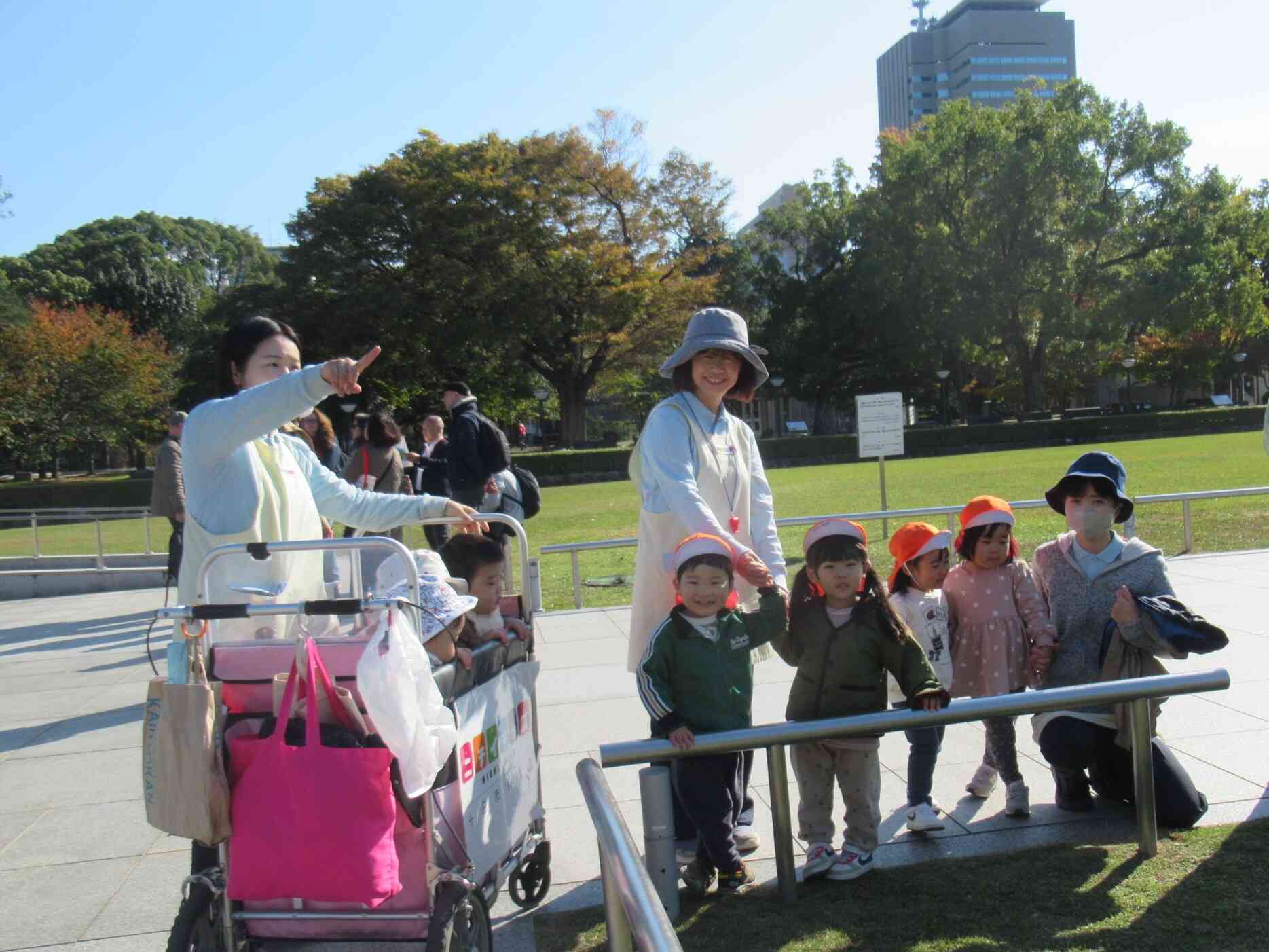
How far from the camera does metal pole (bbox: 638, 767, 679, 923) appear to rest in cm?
281

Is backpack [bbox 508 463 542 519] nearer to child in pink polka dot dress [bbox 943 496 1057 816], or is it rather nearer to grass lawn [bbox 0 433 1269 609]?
grass lawn [bbox 0 433 1269 609]

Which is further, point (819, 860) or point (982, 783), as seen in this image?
point (982, 783)

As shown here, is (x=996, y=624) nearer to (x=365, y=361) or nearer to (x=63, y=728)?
(x=365, y=361)

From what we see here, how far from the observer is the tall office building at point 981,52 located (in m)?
159

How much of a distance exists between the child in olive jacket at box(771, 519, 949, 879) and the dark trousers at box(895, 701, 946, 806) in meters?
Result: 0.45

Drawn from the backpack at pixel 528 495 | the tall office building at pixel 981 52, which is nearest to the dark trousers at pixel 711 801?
the backpack at pixel 528 495

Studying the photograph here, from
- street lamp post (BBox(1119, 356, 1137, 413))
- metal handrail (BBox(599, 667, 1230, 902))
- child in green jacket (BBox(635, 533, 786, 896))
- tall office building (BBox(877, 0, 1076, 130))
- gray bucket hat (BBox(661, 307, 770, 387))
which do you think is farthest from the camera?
tall office building (BBox(877, 0, 1076, 130))

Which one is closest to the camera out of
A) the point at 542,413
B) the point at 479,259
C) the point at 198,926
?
the point at 198,926

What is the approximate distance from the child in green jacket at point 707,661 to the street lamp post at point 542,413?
43787mm

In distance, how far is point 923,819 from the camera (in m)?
4.09

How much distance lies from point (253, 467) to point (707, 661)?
1521mm

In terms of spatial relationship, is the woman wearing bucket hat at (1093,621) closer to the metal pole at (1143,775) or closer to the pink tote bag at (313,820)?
the metal pole at (1143,775)

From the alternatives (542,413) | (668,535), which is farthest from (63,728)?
(542,413)

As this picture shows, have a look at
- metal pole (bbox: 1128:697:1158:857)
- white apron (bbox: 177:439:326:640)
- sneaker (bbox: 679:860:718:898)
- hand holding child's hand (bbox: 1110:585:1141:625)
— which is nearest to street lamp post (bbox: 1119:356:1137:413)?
hand holding child's hand (bbox: 1110:585:1141:625)
